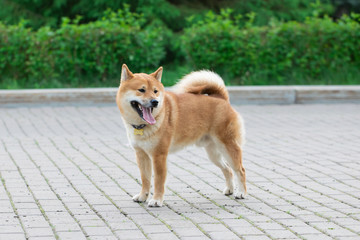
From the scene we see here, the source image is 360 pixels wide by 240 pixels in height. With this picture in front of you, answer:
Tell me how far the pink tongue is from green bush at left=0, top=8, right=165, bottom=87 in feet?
23.4

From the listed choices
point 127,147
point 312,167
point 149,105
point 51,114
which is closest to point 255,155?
point 312,167

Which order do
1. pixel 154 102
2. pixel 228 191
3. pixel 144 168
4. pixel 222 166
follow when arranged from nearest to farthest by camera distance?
pixel 154 102 < pixel 144 168 < pixel 228 191 < pixel 222 166

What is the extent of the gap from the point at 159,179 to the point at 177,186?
2.39 ft

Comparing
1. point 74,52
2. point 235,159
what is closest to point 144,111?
point 235,159

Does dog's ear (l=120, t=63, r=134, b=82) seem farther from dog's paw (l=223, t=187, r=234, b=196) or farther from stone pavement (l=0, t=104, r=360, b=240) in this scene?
dog's paw (l=223, t=187, r=234, b=196)

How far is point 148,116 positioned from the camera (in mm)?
5422

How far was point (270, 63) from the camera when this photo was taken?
1323 centimetres

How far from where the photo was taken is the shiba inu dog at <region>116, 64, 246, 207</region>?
5.44 m

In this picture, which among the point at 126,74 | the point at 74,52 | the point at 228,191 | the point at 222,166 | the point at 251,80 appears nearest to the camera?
the point at 126,74

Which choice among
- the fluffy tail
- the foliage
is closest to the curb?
the foliage

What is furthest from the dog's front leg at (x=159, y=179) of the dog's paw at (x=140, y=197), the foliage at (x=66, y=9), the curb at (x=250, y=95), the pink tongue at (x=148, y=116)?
the foliage at (x=66, y=9)

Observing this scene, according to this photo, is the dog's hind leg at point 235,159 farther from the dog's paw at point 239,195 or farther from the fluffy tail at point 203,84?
the fluffy tail at point 203,84

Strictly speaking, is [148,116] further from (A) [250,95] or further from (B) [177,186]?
(A) [250,95]

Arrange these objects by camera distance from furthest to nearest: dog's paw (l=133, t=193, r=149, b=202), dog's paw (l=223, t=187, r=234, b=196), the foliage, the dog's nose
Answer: the foliage < dog's paw (l=223, t=187, r=234, b=196) < dog's paw (l=133, t=193, r=149, b=202) < the dog's nose
